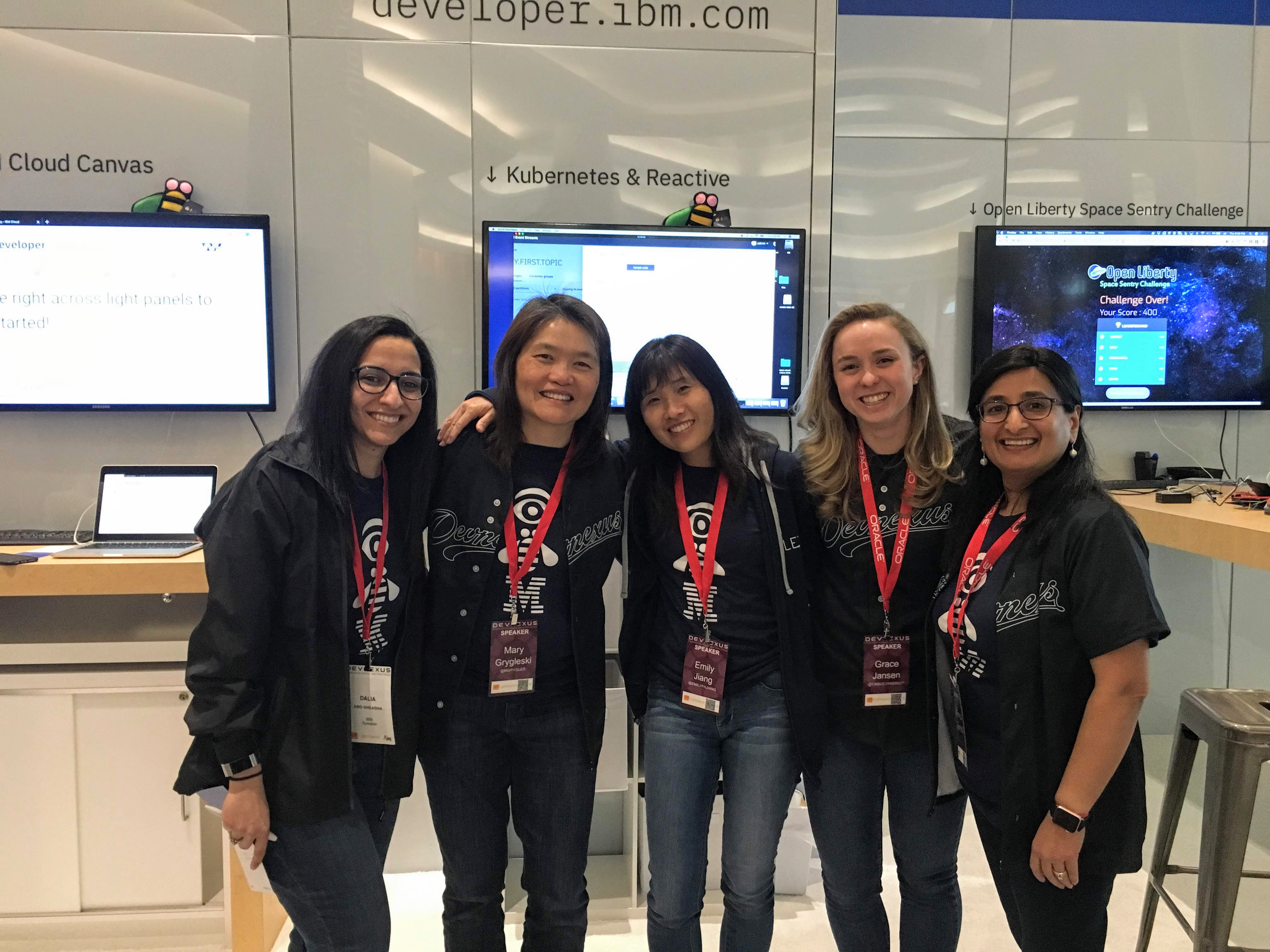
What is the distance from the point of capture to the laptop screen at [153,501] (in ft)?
9.07

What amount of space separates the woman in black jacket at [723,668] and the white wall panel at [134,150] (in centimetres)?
190

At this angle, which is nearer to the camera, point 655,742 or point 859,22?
point 655,742

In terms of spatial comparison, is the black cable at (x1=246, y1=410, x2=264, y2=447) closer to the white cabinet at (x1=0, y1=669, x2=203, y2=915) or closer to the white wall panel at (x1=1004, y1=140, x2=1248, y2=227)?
the white cabinet at (x1=0, y1=669, x2=203, y2=915)

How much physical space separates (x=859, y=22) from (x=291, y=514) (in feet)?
11.1

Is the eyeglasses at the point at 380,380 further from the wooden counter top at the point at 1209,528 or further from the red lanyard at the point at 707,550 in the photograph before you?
the wooden counter top at the point at 1209,528

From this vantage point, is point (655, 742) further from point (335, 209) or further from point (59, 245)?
point (59, 245)

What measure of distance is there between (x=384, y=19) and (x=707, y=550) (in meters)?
2.40

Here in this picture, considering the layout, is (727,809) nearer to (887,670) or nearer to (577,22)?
(887,670)

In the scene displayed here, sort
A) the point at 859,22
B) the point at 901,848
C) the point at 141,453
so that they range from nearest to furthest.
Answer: the point at 901,848
the point at 141,453
the point at 859,22

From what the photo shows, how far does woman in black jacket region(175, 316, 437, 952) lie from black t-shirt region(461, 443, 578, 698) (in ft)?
0.44

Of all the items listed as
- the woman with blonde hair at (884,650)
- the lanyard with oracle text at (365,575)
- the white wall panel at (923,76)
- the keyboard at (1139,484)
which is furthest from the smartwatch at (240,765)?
the white wall panel at (923,76)

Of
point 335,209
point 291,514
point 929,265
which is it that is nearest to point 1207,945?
point 291,514

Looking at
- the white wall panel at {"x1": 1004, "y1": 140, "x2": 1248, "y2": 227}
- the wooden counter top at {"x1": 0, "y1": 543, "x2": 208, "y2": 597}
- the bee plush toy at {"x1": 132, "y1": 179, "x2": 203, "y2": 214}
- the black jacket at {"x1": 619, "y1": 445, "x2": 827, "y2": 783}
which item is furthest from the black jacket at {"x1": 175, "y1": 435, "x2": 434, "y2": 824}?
the white wall panel at {"x1": 1004, "y1": 140, "x2": 1248, "y2": 227}

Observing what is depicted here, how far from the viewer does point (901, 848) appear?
5.46ft
